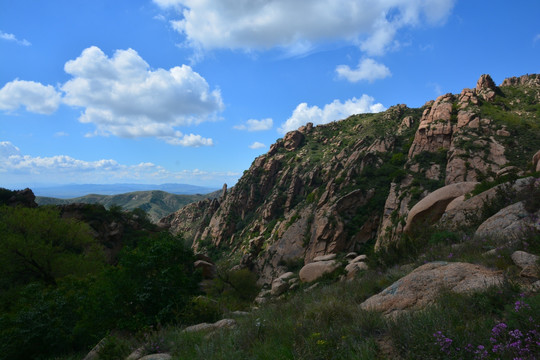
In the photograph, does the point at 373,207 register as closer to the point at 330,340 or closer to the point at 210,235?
the point at 330,340

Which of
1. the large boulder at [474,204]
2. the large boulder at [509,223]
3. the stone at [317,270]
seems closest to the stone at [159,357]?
the large boulder at [509,223]

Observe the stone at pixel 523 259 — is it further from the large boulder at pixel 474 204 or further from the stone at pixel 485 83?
the stone at pixel 485 83

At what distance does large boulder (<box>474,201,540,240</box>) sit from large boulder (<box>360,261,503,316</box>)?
244 cm

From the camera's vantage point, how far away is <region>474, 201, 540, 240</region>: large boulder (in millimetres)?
7254

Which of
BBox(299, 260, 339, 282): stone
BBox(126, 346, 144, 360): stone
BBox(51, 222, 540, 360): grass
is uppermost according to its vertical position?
BBox(51, 222, 540, 360): grass

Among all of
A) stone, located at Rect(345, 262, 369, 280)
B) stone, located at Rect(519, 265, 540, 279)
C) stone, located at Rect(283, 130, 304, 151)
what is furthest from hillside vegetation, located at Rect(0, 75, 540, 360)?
stone, located at Rect(283, 130, 304, 151)

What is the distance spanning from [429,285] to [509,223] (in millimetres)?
5391

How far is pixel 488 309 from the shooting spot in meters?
3.70

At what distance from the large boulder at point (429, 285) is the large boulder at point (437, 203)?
13100 mm

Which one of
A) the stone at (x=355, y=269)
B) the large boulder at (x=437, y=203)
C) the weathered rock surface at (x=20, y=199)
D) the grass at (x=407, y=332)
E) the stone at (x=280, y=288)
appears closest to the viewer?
the grass at (x=407, y=332)

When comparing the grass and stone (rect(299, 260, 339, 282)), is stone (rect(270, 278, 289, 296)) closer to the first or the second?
stone (rect(299, 260, 339, 282))

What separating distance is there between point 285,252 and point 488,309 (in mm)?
38071

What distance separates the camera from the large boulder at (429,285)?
4738 mm

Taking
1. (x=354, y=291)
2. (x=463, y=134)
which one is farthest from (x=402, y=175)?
(x=354, y=291)
